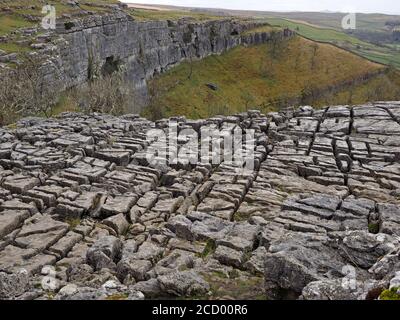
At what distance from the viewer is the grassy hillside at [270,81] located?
4031 inches

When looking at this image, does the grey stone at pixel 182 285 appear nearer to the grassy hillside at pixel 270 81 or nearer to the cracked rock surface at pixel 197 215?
the cracked rock surface at pixel 197 215

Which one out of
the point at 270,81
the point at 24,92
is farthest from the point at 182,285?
the point at 270,81

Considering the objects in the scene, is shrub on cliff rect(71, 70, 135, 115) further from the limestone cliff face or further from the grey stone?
the grey stone

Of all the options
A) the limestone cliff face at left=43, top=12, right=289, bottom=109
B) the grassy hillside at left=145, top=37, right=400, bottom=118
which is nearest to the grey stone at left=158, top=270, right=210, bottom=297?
the limestone cliff face at left=43, top=12, right=289, bottom=109

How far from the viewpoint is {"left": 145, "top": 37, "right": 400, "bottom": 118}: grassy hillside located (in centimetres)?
10238

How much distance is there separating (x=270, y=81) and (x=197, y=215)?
105 m

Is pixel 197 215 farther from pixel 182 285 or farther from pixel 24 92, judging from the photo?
pixel 24 92

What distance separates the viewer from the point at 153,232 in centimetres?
1995

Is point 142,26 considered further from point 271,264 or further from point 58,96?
point 271,264

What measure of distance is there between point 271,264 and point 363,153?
19.0 metres

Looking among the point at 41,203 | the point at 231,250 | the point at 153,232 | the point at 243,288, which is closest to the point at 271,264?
the point at 243,288

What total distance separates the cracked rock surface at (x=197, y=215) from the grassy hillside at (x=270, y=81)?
195ft

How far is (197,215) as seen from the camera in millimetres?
21141

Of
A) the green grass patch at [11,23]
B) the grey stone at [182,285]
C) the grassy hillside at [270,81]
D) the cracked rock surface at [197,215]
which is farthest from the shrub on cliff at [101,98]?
the grey stone at [182,285]
